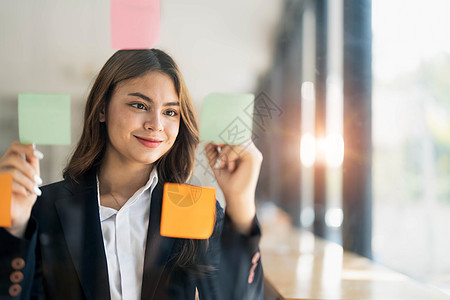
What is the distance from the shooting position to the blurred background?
2.35 ft

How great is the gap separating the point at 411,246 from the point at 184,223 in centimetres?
56

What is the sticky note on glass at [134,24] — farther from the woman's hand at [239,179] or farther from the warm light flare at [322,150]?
the warm light flare at [322,150]

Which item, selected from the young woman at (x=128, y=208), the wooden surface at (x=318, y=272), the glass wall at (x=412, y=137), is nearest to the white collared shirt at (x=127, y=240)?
the young woman at (x=128, y=208)

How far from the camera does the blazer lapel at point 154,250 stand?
720 mm

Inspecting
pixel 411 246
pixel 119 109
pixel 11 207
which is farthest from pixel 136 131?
pixel 411 246

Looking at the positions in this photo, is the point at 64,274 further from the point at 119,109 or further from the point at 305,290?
the point at 305,290

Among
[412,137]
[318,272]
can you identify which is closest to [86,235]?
[318,272]

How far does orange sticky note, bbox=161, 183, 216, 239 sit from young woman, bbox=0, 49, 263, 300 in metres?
0.01

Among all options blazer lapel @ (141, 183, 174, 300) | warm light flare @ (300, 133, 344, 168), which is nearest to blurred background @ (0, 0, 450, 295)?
warm light flare @ (300, 133, 344, 168)

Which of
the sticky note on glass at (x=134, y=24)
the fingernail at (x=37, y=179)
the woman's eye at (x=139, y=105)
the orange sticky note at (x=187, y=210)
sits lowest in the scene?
the orange sticky note at (x=187, y=210)

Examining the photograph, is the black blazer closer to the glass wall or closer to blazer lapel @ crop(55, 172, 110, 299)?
blazer lapel @ crop(55, 172, 110, 299)

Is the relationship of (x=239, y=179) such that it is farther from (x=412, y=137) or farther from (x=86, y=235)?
(x=412, y=137)

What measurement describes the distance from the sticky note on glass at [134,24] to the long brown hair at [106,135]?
0.02m

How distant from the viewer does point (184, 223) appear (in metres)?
0.73
